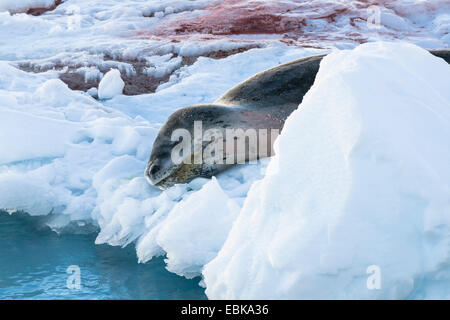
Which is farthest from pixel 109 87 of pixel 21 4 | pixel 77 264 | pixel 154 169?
pixel 21 4

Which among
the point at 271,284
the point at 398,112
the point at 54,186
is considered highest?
the point at 398,112

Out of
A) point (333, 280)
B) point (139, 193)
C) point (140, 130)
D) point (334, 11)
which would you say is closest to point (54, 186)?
point (139, 193)

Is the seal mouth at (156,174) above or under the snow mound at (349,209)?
under

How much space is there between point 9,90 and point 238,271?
4478 millimetres

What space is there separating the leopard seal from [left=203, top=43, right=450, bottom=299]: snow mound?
1.43m

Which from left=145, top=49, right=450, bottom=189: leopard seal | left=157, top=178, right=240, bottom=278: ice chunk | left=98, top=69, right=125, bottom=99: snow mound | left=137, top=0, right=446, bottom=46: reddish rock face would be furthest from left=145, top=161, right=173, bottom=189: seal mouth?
left=137, top=0, right=446, bottom=46: reddish rock face

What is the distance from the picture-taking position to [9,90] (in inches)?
220

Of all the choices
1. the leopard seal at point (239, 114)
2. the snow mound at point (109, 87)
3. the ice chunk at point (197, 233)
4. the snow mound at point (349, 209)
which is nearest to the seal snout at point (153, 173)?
the leopard seal at point (239, 114)

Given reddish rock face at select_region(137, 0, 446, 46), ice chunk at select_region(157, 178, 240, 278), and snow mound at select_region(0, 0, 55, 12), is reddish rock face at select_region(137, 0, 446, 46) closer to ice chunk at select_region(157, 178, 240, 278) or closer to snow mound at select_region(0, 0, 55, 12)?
snow mound at select_region(0, 0, 55, 12)

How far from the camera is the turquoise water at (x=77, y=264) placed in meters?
2.47

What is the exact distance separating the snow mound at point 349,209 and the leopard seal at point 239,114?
1431 millimetres

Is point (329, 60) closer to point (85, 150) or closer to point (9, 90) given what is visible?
point (85, 150)

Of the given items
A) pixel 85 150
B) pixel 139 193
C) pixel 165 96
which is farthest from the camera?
pixel 165 96

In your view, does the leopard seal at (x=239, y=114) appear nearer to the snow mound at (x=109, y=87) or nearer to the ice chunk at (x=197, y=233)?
the ice chunk at (x=197, y=233)
